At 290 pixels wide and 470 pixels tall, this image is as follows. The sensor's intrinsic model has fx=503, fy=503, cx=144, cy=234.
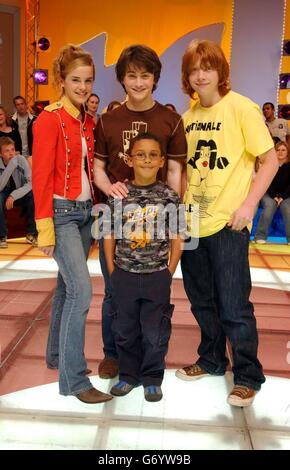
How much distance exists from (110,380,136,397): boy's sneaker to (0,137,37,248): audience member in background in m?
3.72

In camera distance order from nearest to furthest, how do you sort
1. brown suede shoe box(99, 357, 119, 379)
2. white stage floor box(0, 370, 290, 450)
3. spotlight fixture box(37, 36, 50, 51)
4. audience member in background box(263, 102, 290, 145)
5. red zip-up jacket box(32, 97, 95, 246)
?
white stage floor box(0, 370, 290, 450) → red zip-up jacket box(32, 97, 95, 246) → brown suede shoe box(99, 357, 119, 379) → audience member in background box(263, 102, 290, 145) → spotlight fixture box(37, 36, 50, 51)

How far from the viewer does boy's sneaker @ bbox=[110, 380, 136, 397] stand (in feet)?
7.63

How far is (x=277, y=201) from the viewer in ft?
21.6

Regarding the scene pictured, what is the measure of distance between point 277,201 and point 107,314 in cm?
464

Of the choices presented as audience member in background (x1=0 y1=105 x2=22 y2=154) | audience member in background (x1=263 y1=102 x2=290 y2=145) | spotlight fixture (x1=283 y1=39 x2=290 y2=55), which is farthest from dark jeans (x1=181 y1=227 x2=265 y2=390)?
spotlight fixture (x1=283 y1=39 x2=290 y2=55)

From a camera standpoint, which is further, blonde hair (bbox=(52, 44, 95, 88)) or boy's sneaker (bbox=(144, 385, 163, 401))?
boy's sneaker (bbox=(144, 385, 163, 401))

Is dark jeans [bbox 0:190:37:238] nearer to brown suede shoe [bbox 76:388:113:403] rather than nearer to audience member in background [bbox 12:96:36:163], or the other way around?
audience member in background [bbox 12:96:36:163]

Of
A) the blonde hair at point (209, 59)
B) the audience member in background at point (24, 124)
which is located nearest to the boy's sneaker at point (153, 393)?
the blonde hair at point (209, 59)

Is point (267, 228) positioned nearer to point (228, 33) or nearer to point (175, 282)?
point (175, 282)

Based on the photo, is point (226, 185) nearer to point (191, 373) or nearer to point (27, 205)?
point (191, 373)

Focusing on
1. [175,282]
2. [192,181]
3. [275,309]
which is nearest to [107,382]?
[192,181]

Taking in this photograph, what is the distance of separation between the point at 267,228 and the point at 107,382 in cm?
457

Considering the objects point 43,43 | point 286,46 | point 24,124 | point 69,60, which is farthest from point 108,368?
point 43,43
